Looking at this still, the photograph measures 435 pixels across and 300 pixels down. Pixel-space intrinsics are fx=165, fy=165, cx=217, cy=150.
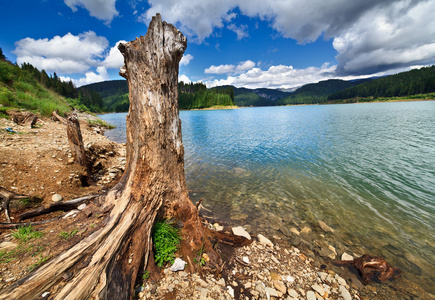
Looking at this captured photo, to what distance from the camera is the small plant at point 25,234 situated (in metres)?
3.29

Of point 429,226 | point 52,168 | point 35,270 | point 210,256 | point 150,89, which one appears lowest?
point 429,226

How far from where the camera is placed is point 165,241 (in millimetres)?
4090

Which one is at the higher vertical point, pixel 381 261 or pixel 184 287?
pixel 184 287

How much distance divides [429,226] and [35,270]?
12.0 meters

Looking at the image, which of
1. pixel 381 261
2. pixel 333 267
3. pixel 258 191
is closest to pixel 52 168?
pixel 258 191

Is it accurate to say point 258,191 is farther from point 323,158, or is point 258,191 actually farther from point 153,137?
point 323,158

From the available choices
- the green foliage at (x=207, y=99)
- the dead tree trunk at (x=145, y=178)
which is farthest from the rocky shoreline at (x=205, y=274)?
the green foliage at (x=207, y=99)

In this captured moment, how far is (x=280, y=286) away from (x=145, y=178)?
4.15m

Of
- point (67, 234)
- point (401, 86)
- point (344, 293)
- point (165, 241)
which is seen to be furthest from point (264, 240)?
point (401, 86)

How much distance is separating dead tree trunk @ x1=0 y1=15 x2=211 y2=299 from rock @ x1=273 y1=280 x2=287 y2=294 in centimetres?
202

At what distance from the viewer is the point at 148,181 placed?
4.14 meters

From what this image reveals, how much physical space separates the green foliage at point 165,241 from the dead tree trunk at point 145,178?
246mm

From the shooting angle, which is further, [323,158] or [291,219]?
[323,158]

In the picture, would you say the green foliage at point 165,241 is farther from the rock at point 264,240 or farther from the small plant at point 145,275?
the rock at point 264,240
